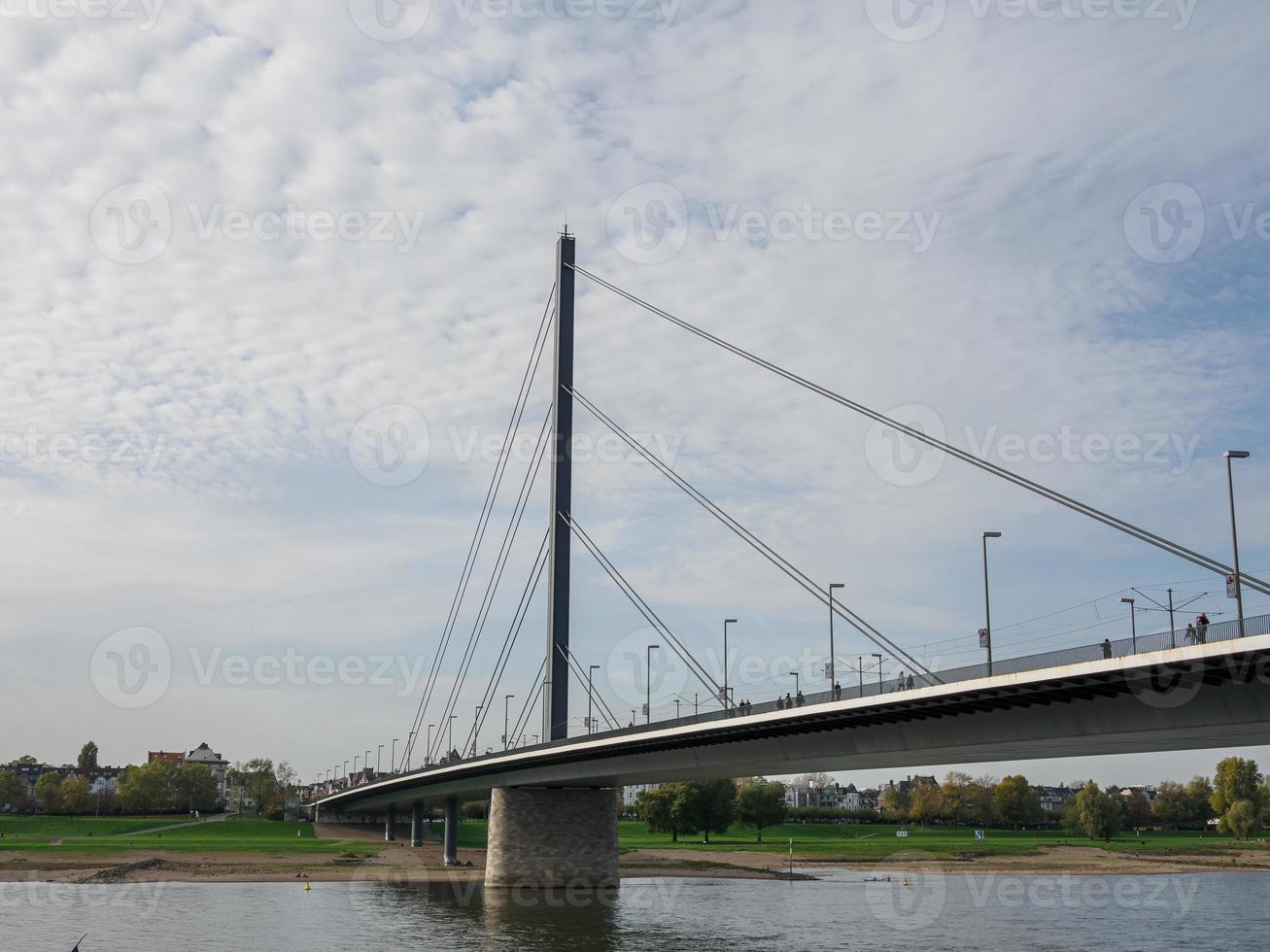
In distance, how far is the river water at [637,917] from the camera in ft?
153

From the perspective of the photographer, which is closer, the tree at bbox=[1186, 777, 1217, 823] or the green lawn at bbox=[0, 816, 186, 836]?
the green lawn at bbox=[0, 816, 186, 836]

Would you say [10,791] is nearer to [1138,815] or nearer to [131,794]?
[131,794]

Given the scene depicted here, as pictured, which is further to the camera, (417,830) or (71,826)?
(71,826)

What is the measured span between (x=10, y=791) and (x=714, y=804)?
115564 mm

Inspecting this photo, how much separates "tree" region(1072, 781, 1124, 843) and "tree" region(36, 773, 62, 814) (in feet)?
447

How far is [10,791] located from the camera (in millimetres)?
182500

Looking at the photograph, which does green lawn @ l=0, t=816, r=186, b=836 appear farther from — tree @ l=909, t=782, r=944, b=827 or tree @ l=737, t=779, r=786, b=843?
tree @ l=909, t=782, r=944, b=827

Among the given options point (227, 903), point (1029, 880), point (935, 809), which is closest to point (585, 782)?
point (227, 903)

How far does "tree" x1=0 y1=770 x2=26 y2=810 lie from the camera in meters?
181

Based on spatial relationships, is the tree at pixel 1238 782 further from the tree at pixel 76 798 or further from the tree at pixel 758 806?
the tree at pixel 76 798

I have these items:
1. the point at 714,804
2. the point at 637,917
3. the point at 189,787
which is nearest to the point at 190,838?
the point at 714,804

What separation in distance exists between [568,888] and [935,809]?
13634 cm

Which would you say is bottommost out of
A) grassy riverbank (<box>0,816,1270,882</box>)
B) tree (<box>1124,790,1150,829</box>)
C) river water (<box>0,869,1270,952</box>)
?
tree (<box>1124,790,1150,829</box>)

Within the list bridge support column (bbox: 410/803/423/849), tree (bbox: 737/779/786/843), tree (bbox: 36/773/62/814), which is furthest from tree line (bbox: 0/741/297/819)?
tree (bbox: 737/779/786/843)
